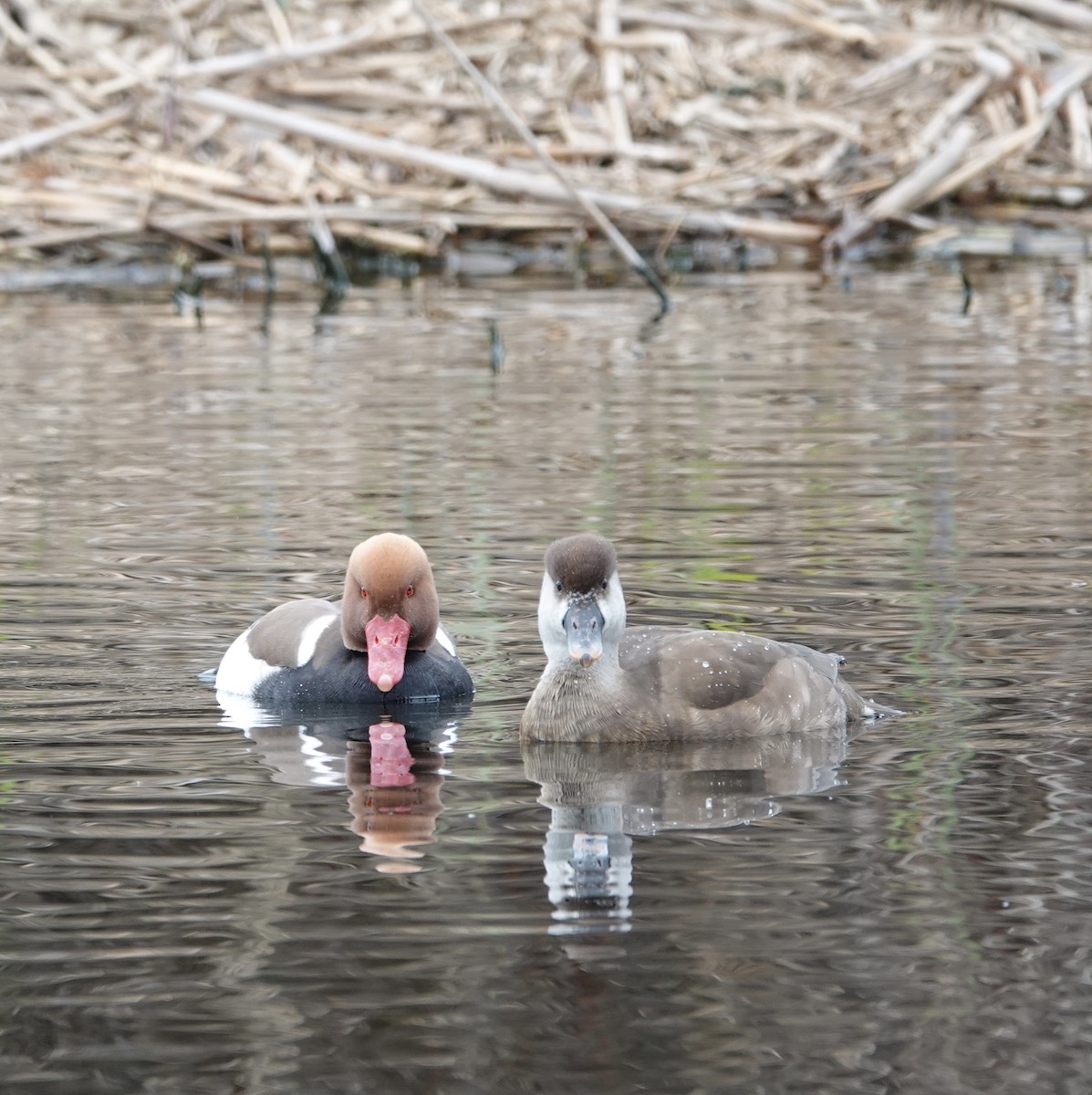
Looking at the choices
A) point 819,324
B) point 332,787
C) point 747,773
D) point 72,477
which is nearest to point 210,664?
point 332,787

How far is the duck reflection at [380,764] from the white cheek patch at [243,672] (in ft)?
Answer: 0.56

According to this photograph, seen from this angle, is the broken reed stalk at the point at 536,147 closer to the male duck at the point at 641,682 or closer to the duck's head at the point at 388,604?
the duck's head at the point at 388,604

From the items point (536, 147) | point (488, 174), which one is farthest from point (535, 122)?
point (536, 147)

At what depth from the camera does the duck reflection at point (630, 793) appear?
5.46 metres

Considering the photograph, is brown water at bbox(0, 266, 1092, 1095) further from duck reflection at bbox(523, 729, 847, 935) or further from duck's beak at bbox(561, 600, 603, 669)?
duck's beak at bbox(561, 600, 603, 669)

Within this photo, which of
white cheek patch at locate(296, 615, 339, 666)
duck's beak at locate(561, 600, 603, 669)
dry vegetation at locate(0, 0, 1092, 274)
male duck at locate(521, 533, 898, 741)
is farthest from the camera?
dry vegetation at locate(0, 0, 1092, 274)

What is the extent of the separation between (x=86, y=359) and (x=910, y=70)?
9412 mm

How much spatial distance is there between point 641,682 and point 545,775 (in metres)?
0.54

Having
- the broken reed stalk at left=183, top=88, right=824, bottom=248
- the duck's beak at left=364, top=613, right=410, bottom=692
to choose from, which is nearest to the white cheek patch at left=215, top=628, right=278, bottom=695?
the duck's beak at left=364, top=613, right=410, bottom=692

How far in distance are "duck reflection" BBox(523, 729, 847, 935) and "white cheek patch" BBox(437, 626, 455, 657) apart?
1151 mm

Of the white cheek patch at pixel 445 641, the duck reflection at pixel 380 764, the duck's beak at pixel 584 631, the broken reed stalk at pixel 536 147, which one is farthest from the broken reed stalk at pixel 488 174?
the duck's beak at pixel 584 631

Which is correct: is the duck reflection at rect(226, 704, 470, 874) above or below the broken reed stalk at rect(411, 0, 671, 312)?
below

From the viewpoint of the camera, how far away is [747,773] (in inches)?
262

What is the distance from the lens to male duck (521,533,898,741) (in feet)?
22.6
